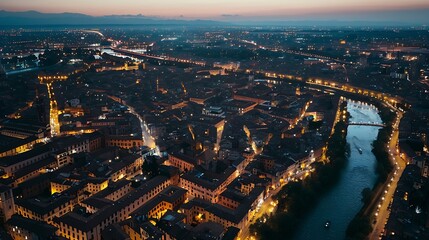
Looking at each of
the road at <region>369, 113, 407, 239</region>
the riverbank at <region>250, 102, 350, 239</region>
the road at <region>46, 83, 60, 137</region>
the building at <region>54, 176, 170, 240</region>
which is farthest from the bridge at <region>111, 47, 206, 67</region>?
the building at <region>54, 176, 170, 240</region>

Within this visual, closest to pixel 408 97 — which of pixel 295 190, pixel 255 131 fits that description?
pixel 255 131

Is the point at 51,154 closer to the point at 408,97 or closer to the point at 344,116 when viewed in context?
the point at 344,116

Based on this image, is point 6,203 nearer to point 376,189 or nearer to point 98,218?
point 98,218

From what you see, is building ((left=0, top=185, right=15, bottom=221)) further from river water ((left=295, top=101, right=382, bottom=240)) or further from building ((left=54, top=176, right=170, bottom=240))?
river water ((left=295, top=101, right=382, bottom=240))

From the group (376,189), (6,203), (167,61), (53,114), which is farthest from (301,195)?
(167,61)

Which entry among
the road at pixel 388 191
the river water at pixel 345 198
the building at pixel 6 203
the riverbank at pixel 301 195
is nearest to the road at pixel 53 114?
the building at pixel 6 203

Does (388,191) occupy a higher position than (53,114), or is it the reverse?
(53,114)
